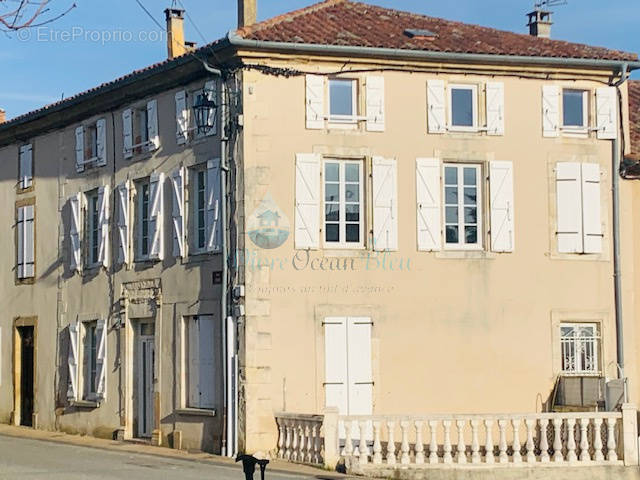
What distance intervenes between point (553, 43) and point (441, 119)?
2.56 m

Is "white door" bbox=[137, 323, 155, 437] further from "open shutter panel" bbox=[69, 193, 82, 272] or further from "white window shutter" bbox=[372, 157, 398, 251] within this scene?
"white window shutter" bbox=[372, 157, 398, 251]

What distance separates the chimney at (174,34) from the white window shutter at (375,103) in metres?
5.02

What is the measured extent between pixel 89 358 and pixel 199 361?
390cm

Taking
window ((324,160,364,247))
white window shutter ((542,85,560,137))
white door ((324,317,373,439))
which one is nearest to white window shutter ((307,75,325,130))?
window ((324,160,364,247))

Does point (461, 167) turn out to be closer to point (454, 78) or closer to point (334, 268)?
point (454, 78)

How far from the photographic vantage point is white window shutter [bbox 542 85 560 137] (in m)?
20.5

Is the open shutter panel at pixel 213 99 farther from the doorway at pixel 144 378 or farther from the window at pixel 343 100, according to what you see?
the doorway at pixel 144 378

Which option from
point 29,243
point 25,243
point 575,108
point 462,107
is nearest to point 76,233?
point 29,243

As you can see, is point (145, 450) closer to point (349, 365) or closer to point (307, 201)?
point (349, 365)

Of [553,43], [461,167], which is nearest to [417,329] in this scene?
[461,167]

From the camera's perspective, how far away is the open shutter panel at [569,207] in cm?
2041

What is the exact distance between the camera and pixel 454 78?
2020cm

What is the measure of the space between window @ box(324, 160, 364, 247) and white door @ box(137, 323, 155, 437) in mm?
4147

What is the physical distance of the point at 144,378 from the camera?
2189cm
